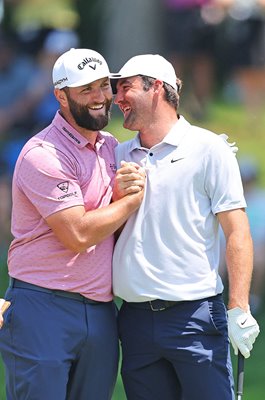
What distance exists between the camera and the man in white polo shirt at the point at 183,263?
15.7 feet

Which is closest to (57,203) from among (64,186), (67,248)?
(64,186)

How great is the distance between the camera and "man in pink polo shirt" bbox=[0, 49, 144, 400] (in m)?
4.74

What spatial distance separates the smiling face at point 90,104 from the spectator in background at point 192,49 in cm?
561

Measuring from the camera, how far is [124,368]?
4980mm

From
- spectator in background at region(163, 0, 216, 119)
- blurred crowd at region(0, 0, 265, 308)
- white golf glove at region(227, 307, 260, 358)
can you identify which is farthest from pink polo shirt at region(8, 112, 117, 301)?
spectator in background at region(163, 0, 216, 119)

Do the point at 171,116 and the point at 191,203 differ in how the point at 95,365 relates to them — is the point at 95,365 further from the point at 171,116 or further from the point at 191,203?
the point at 171,116

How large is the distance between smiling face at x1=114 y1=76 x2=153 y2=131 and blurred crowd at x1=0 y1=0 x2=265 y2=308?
5034 mm

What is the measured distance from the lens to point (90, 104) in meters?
4.85

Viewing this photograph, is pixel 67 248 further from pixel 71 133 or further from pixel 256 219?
pixel 256 219

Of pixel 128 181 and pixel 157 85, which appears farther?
pixel 157 85

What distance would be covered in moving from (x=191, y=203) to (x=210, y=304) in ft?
1.54

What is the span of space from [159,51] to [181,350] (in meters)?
6.40

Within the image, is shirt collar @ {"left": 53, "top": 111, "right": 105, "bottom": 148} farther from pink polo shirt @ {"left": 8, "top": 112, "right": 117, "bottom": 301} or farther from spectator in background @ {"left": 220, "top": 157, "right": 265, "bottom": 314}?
spectator in background @ {"left": 220, "top": 157, "right": 265, "bottom": 314}

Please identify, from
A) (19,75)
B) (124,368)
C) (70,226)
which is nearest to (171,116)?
(70,226)
